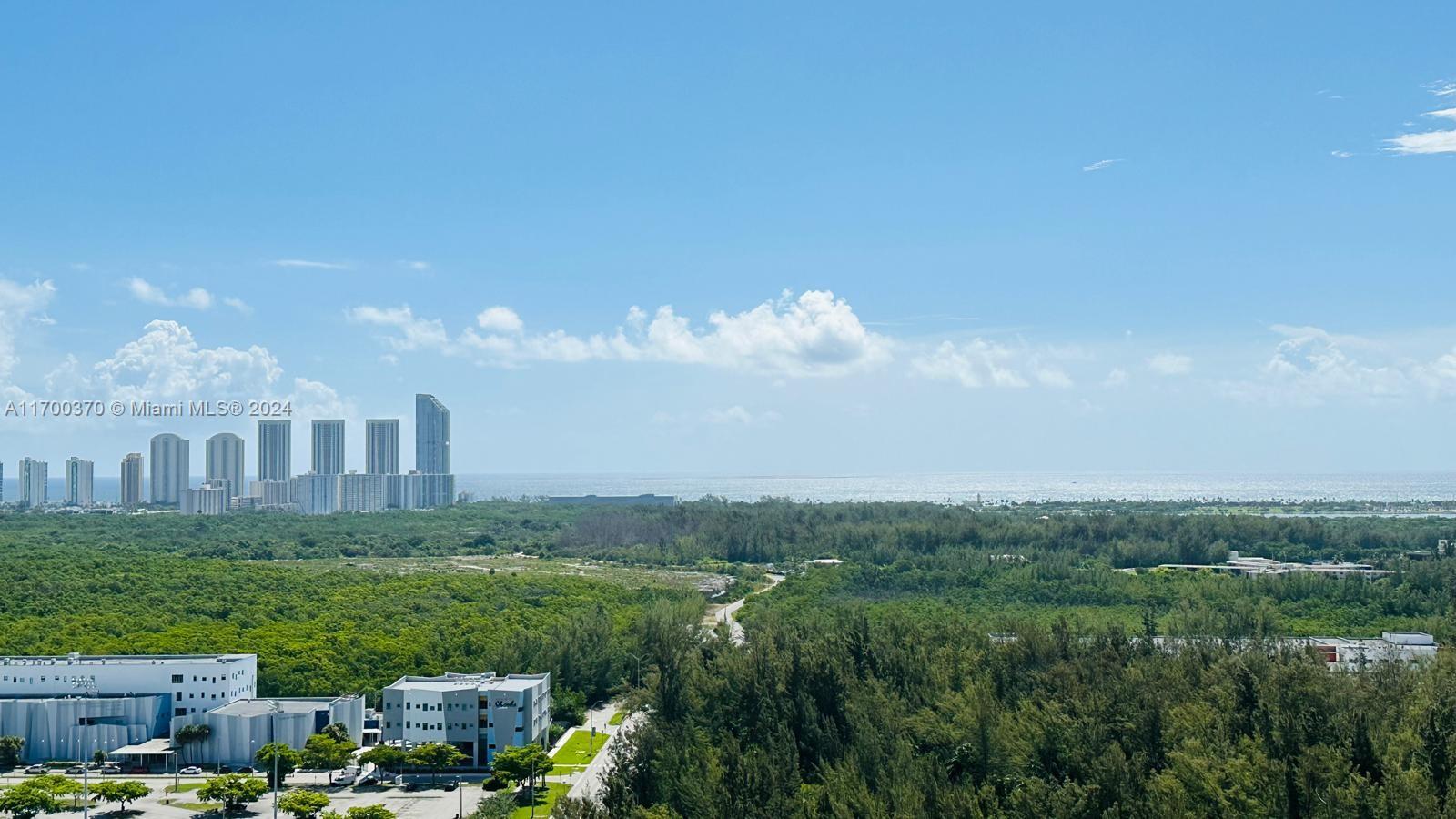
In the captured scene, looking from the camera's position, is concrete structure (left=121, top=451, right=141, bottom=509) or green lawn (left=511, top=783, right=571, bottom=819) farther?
concrete structure (left=121, top=451, right=141, bottom=509)

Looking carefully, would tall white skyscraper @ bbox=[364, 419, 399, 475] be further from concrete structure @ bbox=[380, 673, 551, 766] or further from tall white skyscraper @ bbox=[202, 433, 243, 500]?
concrete structure @ bbox=[380, 673, 551, 766]

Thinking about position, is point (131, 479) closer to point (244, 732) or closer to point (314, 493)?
point (314, 493)

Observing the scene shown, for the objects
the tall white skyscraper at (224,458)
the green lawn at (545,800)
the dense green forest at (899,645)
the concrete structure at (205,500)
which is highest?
the tall white skyscraper at (224,458)

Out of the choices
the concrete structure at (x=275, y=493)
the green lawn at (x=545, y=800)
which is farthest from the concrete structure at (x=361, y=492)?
the green lawn at (x=545, y=800)

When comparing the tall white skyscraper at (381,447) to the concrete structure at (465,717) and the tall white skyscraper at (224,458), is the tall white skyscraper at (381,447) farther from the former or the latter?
the concrete structure at (465,717)

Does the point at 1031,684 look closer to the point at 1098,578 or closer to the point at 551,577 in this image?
the point at 1098,578

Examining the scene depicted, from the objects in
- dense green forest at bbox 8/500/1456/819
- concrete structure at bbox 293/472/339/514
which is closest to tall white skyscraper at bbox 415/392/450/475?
concrete structure at bbox 293/472/339/514

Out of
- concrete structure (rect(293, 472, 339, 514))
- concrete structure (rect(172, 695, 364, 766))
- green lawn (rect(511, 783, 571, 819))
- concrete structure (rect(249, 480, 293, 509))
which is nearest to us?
green lawn (rect(511, 783, 571, 819))
